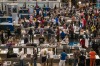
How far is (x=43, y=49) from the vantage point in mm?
19625

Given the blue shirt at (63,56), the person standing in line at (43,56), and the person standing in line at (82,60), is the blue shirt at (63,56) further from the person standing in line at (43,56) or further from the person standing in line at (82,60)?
the person standing in line at (43,56)

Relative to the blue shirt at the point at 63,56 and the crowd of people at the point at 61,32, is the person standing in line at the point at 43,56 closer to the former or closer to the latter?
the crowd of people at the point at 61,32

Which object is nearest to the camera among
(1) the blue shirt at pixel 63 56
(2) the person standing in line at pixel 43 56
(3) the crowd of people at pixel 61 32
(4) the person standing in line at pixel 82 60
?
(1) the blue shirt at pixel 63 56

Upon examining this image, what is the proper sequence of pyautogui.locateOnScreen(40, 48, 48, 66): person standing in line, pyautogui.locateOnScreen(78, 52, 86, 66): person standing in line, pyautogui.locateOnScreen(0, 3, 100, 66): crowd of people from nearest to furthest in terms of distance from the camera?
pyautogui.locateOnScreen(78, 52, 86, 66): person standing in line
pyautogui.locateOnScreen(40, 48, 48, 66): person standing in line
pyautogui.locateOnScreen(0, 3, 100, 66): crowd of people

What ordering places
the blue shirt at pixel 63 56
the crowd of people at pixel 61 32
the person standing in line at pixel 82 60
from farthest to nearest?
the crowd of people at pixel 61 32, the person standing in line at pixel 82 60, the blue shirt at pixel 63 56

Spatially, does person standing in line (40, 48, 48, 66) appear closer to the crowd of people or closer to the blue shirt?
the crowd of people

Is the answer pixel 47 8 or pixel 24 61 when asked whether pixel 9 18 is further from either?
pixel 24 61

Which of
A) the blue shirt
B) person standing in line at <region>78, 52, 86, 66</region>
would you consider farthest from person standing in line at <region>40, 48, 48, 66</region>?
person standing in line at <region>78, 52, 86, 66</region>

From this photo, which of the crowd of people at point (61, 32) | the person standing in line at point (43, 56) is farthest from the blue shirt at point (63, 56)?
the person standing in line at point (43, 56)

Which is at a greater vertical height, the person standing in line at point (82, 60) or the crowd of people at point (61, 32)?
the crowd of people at point (61, 32)

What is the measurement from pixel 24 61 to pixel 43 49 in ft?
5.42

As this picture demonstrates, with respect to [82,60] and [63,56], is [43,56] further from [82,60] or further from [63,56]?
[82,60]

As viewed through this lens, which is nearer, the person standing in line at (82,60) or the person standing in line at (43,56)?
the person standing in line at (82,60)

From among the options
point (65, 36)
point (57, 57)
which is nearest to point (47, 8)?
point (65, 36)
